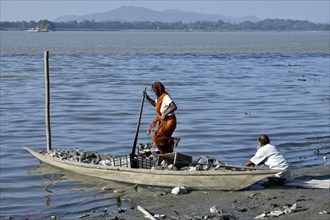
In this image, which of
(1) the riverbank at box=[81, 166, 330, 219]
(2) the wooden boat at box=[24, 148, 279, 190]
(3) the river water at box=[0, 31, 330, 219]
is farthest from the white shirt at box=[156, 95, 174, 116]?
(3) the river water at box=[0, 31, 330, 219]

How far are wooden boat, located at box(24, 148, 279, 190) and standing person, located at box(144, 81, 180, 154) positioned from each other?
3.46ft

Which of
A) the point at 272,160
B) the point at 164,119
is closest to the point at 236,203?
the point at 272,160

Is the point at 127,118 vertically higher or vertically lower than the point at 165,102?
lower

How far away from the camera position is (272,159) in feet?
46.3

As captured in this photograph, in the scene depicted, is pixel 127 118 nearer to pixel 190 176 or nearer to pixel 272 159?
pixel 190 176

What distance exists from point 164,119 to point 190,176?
1906 mm

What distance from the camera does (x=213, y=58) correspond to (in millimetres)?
65688

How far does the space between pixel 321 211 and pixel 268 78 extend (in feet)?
107

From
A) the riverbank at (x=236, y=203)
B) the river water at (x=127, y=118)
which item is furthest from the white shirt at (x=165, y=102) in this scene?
the river water at (x=127, y=118)

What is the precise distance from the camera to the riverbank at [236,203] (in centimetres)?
1201

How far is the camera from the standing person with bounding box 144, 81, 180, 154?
15172mm

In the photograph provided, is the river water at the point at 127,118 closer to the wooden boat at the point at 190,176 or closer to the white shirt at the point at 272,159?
the wooden boat at the point at 190,176

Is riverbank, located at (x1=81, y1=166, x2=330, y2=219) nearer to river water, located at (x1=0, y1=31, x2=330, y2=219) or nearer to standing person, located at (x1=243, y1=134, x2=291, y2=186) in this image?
standing person, located at (x1=243, y1=134, x2=291, y2=186)

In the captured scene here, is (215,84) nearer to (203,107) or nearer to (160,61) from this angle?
(203,107)
